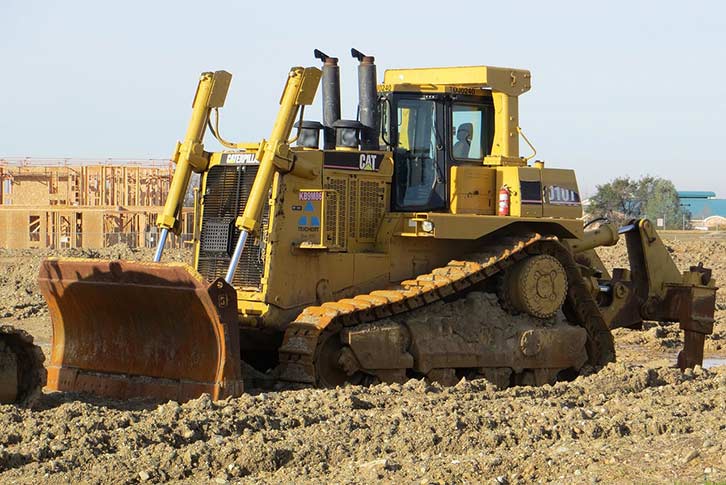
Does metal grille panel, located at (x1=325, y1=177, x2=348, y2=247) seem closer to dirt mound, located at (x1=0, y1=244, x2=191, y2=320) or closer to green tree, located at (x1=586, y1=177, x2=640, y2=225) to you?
dirt mound, located at (x1=0, y1=244, x2=191, y2=320)

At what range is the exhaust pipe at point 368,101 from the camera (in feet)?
41.6

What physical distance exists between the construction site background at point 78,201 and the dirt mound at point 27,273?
1443 centimetres

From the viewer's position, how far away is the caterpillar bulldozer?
1142 cm

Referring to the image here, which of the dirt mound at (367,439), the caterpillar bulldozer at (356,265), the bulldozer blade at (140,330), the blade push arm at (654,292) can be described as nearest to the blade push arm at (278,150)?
the caterpillar bulldozer at (356,265)

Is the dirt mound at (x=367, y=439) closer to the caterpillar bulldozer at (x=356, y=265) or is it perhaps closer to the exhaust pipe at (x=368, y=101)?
the caterpillar bulldozer at (x=356, y=265)

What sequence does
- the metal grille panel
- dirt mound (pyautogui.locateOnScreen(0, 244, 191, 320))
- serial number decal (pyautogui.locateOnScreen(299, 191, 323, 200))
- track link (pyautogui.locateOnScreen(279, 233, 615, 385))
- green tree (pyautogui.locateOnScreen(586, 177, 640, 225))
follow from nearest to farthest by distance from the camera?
track link (pyautogui.locateOnScreen(279, 233, 615, 385)), serial number decal (pyautogui.locateOnScreen(299, 191, 323, 200)), the metal grille panel, dirt mound (pyautogui.locateOnScreen(0, 244, 191, 320)), green tree (pyautogui.locateOnScreen(586, 177, 640, 225))

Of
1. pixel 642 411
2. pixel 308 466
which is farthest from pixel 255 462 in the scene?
pixel 642 411

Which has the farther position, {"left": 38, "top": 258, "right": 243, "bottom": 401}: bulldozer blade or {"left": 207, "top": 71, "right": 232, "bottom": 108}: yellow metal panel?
{"left": 207, "top": 71, "right": 232, "bottom": 108}: yellow metal panel

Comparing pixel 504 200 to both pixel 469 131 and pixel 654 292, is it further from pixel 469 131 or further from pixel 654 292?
pixel 654 292

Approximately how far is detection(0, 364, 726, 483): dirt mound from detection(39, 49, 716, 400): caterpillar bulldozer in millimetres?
826

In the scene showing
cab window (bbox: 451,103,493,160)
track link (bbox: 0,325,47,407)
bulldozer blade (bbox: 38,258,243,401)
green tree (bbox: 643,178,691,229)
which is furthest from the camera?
green tree (bbox: 643,178,691,229)

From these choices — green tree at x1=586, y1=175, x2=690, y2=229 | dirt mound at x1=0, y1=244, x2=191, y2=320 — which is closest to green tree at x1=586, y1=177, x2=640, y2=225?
green tree at x1=586, y1=175, x2=690, y2=229

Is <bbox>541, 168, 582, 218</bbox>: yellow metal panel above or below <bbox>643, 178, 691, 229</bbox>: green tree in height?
below

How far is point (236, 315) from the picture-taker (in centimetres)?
1083
